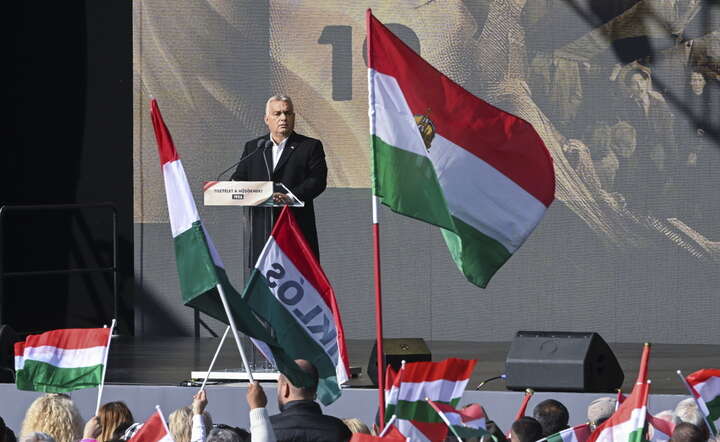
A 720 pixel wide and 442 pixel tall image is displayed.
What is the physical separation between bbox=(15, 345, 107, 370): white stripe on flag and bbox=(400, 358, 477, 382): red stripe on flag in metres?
1.81

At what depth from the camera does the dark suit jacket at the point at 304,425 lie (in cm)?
518

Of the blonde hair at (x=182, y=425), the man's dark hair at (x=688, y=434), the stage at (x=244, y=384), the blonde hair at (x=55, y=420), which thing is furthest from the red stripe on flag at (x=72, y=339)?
the man's dark hair at (x=688, y=434)

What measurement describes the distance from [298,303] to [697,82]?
5120 mm

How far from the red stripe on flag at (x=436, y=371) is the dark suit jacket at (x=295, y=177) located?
3.09 m

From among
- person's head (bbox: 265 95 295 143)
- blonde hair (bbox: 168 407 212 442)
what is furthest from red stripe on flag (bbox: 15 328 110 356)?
person's head (bbox: 265 95 295 143)

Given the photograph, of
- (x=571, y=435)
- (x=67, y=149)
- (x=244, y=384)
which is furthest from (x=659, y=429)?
(x=67, y=149)

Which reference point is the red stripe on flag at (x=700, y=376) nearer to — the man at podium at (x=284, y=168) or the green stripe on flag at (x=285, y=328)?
the green stripe on flag at (x=285, y=328)

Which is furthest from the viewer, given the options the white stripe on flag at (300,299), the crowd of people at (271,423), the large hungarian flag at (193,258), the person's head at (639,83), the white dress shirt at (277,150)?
the person's head at (639,83)

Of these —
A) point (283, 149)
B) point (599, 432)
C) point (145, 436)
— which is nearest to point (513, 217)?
point (599, 432)

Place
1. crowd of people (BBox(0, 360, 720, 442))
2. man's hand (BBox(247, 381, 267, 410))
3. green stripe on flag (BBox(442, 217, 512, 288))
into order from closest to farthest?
1. man's hand (BBox(247, 381, 267, 410))
2. crowd of people (BBox(0, 360, 720, 442))
3. green stripe on flag (BBox(442, 217, 512, 288))

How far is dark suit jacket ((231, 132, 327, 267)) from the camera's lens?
8.55 metres

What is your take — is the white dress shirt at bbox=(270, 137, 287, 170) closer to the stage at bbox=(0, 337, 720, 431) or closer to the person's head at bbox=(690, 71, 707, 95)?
the stage at bbox=(0, 337, 720, 431)

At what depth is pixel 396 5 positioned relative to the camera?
1182 centimetres

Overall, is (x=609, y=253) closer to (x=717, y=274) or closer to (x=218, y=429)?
(x=717, y=274)
